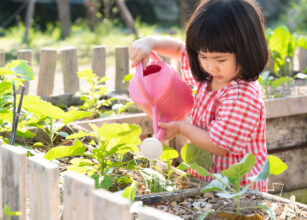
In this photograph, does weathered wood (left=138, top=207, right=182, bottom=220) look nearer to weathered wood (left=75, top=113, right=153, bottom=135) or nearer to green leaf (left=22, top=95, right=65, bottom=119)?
green leaf (left=22, top=95, right=65, bottom=119)

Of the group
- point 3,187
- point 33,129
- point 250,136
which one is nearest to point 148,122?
point 33,129

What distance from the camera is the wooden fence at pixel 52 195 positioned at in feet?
2.65

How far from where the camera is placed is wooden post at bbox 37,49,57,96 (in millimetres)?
2883

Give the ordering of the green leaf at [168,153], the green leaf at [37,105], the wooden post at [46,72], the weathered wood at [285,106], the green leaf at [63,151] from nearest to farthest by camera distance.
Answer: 1. the green leaf at [63,151]
2. the green leaf at [168,153]
3. the green leaf at [37,105]
4. the weathered wood at [285,106]
5. the wooden post at [46,72]

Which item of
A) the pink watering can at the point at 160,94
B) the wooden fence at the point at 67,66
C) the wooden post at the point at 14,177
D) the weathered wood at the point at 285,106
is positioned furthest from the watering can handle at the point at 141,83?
the wooden fence at the point at 67,66

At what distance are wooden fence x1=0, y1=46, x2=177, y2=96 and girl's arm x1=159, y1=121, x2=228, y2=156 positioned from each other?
1408mm

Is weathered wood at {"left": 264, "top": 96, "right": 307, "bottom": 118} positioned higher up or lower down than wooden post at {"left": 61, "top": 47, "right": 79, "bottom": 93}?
lower down

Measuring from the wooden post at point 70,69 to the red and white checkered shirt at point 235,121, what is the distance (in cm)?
143

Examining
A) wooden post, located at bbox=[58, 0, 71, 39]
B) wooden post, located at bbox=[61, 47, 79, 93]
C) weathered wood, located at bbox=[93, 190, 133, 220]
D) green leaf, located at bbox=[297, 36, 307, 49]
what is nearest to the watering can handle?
weathered wood, located at bbox=[93, 190, 133, 220]

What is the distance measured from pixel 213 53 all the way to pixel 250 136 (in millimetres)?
306

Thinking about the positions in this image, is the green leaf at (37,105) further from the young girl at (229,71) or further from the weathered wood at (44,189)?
the weathered wood at (44,189)

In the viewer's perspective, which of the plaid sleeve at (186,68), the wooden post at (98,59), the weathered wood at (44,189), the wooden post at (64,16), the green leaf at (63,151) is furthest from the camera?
the wooden post at (64,16)

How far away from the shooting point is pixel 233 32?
153cm

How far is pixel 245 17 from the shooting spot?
5.08ft
